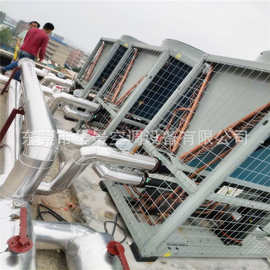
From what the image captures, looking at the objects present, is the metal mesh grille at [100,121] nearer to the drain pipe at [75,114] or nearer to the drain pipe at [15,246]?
the drain pipe at [75,114]

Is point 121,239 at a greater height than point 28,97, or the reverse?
point 28,97

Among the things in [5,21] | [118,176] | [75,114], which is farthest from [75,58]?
[118,176]

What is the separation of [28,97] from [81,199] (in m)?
1.21

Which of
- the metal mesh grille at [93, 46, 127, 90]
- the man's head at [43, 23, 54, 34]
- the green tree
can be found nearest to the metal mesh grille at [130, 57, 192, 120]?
the metal mesh grille at [93, 46, 127, 90]

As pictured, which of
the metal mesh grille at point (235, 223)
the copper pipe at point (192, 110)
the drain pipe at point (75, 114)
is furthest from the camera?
the drain pipe at point (75, 114)

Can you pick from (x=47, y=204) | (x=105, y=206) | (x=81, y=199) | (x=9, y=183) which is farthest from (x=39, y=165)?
(x=105, y=206)

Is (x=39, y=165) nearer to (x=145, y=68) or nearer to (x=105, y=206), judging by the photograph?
(x=105, y=206)

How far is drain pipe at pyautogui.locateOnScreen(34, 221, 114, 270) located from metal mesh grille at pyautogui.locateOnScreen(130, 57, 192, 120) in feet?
7.74

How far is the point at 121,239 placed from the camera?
1.97 m

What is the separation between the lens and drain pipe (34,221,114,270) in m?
1.16

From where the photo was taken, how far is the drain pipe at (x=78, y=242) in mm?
1162

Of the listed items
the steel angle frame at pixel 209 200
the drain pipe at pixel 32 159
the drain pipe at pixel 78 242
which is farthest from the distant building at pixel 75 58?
the drain pipe at pixel 78 242

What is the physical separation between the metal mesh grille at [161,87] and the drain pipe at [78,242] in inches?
92.9

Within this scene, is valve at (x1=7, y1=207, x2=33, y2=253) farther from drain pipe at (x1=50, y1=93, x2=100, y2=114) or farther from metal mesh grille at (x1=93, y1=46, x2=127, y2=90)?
metal mesh grille at (x1=93, y1=46, x2=127, y2=90)
